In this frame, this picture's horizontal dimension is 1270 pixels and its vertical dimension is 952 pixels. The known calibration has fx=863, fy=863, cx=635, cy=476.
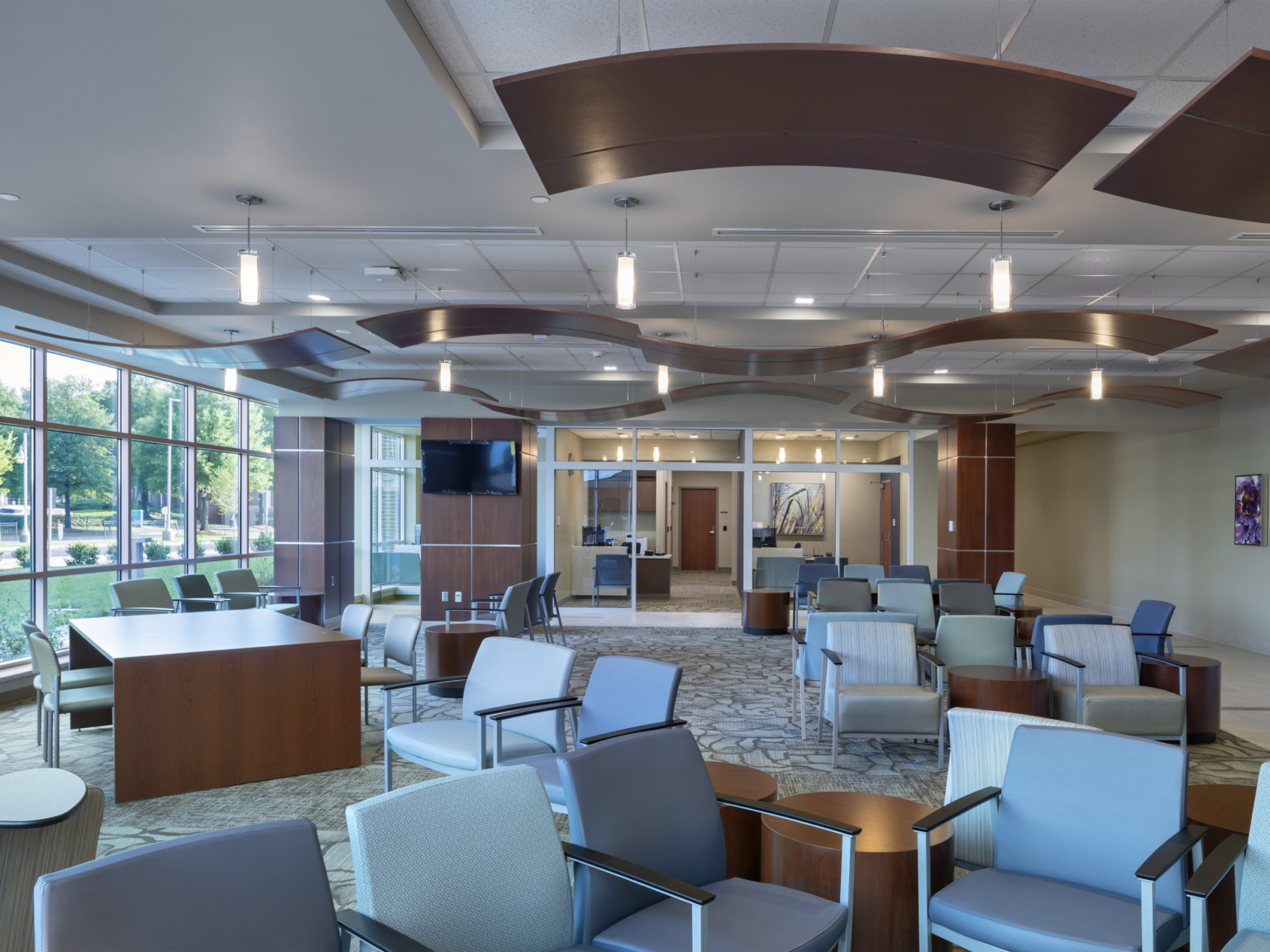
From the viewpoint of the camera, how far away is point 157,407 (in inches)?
393

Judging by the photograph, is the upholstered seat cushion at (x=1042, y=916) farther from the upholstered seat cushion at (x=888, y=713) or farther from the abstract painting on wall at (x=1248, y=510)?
the abstract painting on wall at (x=1248, y=510)

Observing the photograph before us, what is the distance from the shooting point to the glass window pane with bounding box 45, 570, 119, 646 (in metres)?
8.22

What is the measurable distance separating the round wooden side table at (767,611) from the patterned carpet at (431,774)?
2.86 metres

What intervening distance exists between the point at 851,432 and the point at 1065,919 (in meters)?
12.0

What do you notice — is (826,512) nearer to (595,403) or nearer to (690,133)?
(595,403)

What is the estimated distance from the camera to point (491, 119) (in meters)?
4.11

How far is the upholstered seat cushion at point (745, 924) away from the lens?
2.24m

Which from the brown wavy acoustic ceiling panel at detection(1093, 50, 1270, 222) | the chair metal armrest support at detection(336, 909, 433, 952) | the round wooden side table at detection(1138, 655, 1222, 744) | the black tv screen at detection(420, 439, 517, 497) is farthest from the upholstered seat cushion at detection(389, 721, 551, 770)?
the black tv screen at detection(420, 439, 517, 497)

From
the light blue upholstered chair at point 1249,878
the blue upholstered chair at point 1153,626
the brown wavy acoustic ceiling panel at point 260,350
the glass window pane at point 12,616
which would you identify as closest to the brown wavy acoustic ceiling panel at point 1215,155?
the light blue upholstered chair at point 1249,878

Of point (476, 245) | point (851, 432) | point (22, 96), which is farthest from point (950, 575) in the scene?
point (22, 96)

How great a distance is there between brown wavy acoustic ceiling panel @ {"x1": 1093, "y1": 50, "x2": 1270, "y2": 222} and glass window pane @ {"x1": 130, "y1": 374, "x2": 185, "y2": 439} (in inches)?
380

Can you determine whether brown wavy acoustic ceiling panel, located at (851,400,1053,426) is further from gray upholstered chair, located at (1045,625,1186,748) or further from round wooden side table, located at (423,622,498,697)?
round wooden side table, located at (423,622,498,697)

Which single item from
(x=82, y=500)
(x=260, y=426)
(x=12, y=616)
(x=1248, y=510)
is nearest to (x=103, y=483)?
(x=82, y=500)

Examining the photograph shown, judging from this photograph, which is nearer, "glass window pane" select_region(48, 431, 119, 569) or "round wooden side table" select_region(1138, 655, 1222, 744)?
"round wooden side table" select_region(1138, 655, 1222, 744)
